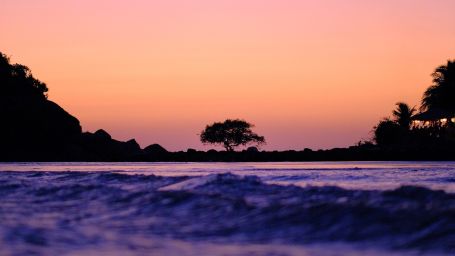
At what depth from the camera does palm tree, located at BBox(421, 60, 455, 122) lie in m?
50.8

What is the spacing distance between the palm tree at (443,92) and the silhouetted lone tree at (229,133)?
38.3 m

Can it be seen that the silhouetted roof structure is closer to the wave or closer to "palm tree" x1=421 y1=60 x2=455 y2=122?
"palm tree" x1=421 y1=60 x2=455 y2=122

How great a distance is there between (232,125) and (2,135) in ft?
118

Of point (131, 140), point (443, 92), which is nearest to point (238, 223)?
point (443, 92)

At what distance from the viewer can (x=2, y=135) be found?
62719 mm

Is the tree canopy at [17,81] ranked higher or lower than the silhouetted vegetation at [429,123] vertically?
higher

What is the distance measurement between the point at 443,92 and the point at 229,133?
1715 inches

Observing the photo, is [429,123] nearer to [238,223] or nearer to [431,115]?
[431,115]

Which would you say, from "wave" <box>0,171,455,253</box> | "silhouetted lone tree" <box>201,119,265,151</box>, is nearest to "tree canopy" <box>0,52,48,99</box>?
"silhouetted lone tree" <box>201,119,265,151</box>

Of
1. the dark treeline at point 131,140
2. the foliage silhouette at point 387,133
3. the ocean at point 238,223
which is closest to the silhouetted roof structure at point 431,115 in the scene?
the dark treeline at point 131,140

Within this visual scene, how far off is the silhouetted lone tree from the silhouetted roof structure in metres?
36.1

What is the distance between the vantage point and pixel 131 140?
7206cm

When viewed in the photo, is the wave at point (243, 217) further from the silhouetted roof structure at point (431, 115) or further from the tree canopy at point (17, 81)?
the tree canopy at point (17, 81)

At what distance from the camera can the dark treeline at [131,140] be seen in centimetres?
4703
